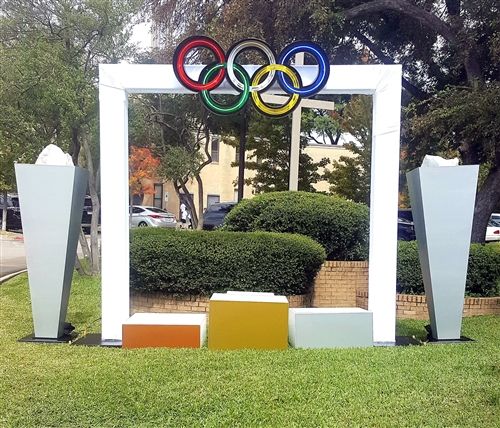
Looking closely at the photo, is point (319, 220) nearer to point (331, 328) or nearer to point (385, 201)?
point (385, 201)

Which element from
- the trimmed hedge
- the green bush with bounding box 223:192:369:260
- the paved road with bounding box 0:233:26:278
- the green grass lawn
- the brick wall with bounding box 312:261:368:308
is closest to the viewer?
the green grass lawn

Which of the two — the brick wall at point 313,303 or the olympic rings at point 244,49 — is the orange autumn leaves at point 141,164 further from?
the olympic rings at point 244,49

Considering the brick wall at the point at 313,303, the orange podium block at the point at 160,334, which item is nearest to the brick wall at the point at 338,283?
the brick wall at the point at 313,303

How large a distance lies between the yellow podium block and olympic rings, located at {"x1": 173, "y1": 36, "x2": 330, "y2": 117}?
228 cm

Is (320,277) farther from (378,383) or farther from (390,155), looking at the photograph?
(378,383)

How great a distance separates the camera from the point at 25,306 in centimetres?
773

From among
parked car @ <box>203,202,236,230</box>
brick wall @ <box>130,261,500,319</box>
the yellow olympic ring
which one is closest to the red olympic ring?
the yellow olympic ring

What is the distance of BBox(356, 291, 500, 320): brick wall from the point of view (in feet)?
24.7

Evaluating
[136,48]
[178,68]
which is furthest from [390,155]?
[136,48]

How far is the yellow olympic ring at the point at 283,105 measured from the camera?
5.81 meters

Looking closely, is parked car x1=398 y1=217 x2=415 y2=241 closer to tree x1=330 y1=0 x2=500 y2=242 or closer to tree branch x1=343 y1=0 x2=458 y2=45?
tree x1=330 y1=0 x2=500 y2=242

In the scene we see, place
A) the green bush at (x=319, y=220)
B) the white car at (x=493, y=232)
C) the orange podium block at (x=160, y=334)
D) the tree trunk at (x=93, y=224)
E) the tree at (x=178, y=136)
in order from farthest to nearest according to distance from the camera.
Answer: the white car at (x=493, y=232) → the tree at (x=178, y=136) → the tree trunk at (x=93, y=224) → the green bush at (x=319, y=220) → the orange podium block at (x=160, y=334)

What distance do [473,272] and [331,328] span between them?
3.47 m

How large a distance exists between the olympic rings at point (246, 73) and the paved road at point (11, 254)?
308 inches
